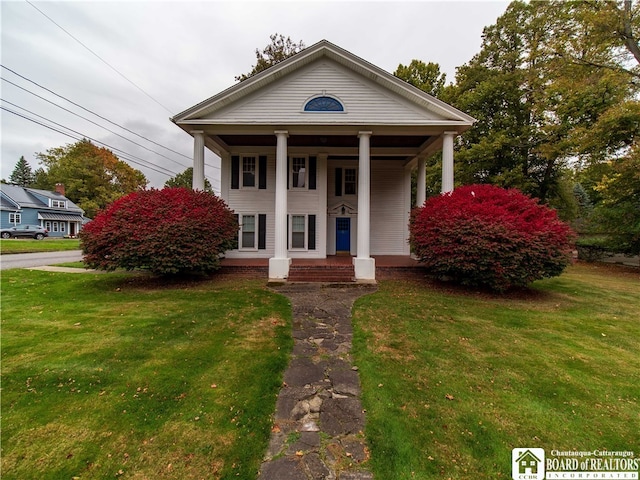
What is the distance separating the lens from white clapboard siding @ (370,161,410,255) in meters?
14.1

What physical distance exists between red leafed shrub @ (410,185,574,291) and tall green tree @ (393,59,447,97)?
17193 mm

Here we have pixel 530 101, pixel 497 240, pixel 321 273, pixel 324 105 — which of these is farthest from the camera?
pixel 530 101

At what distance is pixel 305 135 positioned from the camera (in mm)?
11109

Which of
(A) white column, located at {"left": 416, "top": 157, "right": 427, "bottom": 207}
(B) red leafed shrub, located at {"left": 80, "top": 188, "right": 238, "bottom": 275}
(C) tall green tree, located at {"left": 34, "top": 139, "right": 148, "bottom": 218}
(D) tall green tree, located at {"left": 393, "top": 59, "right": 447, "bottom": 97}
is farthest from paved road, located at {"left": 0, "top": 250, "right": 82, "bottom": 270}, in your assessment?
(C) tall green tree, located at {"left": 34, "top": 139, "right": 148, "bottom": 218}

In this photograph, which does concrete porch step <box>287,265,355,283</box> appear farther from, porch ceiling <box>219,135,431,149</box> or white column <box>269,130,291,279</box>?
porch ceiling <box>219,135,431,149</box>

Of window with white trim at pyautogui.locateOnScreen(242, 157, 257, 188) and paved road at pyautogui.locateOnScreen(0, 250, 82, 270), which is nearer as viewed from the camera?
paved road at pyautogui.locateOnScreen(0, 250, 82, 270)

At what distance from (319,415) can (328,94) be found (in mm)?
10318

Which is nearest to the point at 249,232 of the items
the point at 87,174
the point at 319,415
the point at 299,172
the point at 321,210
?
the point at 321,210

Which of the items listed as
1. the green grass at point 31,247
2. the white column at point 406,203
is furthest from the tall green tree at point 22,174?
the white column at point 406,203

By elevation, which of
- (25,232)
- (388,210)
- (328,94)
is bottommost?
(25,232)

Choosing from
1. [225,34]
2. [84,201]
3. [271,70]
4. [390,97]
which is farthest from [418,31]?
[84,201]

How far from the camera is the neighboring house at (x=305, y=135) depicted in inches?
395

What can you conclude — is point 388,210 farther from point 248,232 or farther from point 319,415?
point 319,415

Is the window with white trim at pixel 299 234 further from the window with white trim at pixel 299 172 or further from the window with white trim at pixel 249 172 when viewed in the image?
the window with white trim at pixel 249 172
